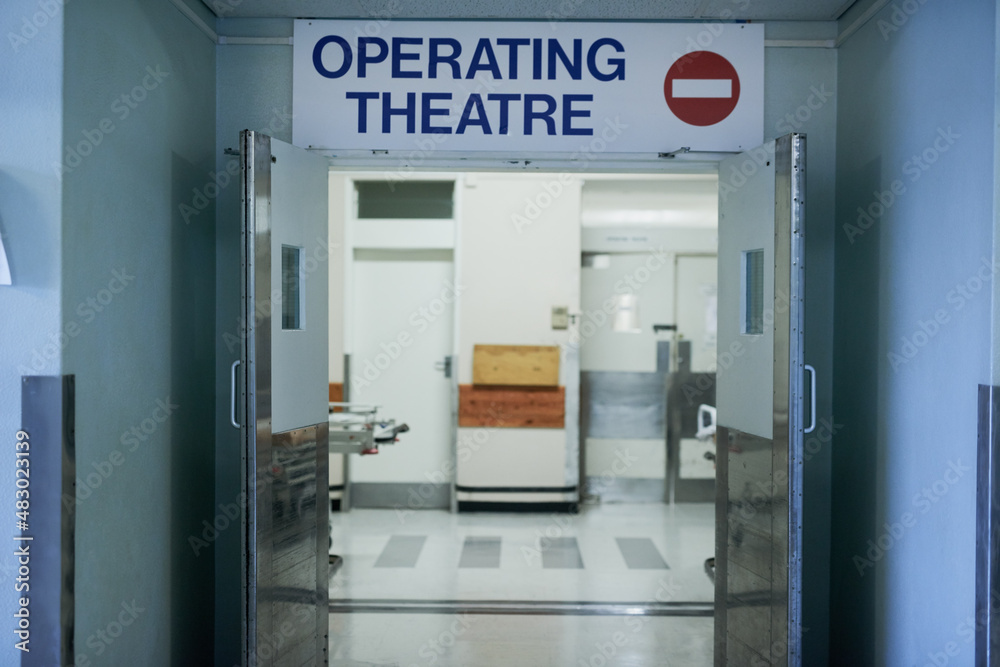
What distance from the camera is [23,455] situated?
2219mm

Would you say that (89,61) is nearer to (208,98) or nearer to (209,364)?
(208,98)

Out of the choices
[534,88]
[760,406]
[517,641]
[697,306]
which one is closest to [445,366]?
[697,306]

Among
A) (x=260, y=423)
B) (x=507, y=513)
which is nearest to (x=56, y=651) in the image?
(x=260, y=423)

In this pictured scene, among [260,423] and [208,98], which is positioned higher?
[208,98]

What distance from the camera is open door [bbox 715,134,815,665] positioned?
275 cm

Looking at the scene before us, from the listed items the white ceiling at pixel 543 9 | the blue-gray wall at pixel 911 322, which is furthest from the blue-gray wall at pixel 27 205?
the blue-gray wall at pixel 911 322

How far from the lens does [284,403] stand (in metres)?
2.89

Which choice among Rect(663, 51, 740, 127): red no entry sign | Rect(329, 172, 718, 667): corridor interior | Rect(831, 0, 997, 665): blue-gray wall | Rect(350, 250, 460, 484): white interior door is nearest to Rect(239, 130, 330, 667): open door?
Rect(663, 51, 740, 127): red no entry sign

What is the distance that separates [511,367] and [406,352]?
995 mm

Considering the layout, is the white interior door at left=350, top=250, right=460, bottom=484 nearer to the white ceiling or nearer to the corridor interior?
the corridor interior

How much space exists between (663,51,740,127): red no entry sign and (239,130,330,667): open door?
64.7 inches

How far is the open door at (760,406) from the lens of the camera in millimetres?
2748

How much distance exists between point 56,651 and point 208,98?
2324mm

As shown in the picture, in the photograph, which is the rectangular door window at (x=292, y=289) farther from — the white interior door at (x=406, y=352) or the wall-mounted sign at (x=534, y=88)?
the white interior door at (x=406, y=352)
